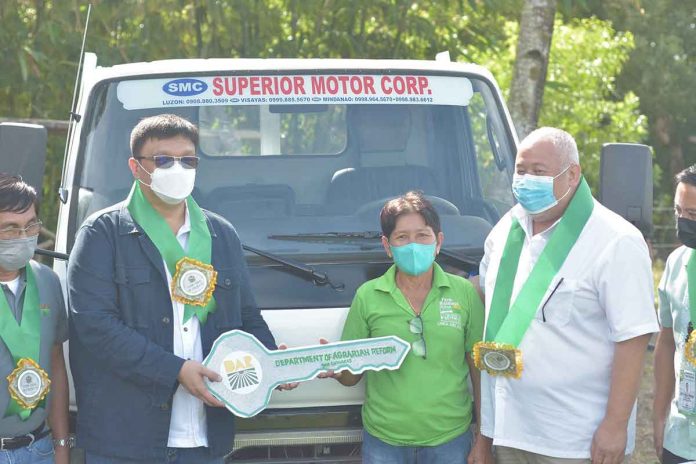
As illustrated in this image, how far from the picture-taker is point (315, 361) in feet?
12.7

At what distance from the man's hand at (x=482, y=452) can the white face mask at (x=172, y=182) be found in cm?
131

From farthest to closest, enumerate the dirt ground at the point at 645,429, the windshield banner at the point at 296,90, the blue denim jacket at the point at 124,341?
the dirt ground at the point at 645,429 → the windshield banner at the point at 296,90 → the blue denim jacket at the point at 124,341

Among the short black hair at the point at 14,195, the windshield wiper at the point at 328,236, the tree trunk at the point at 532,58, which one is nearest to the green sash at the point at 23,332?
the short black hair at the point at 14,195

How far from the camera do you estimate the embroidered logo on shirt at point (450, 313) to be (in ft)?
13.3

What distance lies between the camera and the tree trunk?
8680 millimetres

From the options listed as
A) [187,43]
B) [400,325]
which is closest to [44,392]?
[400,325]

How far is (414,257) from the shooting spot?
4027 mm

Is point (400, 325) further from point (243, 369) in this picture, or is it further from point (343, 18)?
point (343, 18)

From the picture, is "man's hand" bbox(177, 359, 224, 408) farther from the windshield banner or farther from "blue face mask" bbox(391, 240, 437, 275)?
the windshield banner

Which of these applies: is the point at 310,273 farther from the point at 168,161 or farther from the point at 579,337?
the point at 579,337

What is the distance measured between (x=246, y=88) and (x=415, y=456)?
5.80ft

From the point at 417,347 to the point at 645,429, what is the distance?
4377 millimetres

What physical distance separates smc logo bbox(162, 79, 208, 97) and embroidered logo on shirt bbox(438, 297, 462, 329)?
4.92 feet

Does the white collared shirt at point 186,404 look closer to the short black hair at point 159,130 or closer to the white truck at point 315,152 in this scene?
the short black hair at point 159,130
